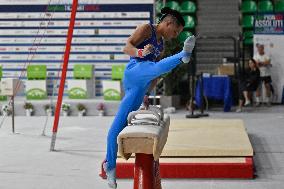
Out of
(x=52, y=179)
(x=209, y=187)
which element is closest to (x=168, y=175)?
(x=209, y=187)

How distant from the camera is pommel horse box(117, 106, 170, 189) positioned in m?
4.20

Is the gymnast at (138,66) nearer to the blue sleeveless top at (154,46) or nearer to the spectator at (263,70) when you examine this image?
the blue sleeveless top at (154,46)

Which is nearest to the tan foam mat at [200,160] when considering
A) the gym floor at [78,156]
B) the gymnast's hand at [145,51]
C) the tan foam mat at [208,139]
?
the tan foam mat at [208,139]

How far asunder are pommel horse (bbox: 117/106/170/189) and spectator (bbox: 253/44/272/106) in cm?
956

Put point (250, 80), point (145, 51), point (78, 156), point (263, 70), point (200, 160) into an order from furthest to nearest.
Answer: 1. point (263, 70)
2. point (250, 80)
3. point (78, 156)
4. point (200, 160)
5. point (145, 51)

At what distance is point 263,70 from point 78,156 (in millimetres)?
7561

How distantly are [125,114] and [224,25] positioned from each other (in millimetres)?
11201

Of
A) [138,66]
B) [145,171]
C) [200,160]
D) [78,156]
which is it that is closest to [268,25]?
[78,156]

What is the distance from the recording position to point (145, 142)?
4.23 meters

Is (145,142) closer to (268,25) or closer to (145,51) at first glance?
(145,51)

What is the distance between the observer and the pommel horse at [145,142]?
4199 mm

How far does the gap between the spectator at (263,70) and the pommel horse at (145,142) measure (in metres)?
9.56

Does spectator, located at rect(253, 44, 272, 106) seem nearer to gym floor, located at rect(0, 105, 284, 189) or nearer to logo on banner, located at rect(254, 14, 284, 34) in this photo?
logo on banner, located at rect(254, 14, 284, 34)

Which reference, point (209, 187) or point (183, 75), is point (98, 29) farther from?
point (209, 187)
